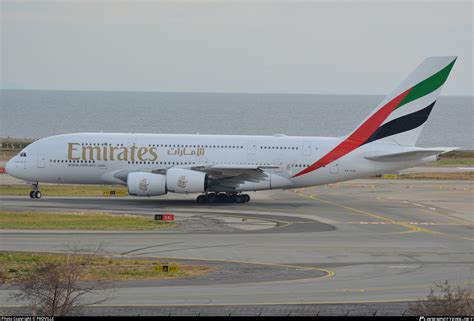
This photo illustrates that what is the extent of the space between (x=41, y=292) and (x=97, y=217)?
22801 mm

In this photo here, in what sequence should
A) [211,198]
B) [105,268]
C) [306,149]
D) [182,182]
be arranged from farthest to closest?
1. [211,198]
2. [306,149]
3. [182,182]
4. [105,268]

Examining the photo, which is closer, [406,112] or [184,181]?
[184,181]

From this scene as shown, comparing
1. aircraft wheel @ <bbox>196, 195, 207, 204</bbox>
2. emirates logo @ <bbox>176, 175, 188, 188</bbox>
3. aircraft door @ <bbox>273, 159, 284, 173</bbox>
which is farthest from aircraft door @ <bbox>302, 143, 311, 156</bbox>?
emirates logo @ <bbox>176, 175, 188, 188</bbox>

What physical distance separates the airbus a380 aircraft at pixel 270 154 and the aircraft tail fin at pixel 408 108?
0.06 m

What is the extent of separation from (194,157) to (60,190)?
12.3 metres

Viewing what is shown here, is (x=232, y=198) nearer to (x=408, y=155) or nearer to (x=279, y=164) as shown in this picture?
(x=279, y=164)

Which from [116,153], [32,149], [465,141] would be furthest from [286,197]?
[465,141]

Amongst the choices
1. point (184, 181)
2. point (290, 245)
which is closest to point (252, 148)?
point (184, 181)

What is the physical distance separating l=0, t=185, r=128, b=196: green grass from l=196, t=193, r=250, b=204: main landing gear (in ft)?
24.7

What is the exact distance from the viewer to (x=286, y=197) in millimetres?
60531

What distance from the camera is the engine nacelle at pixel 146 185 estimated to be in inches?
2089

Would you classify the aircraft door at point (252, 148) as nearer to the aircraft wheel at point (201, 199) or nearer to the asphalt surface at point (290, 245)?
the asphalt surface at point (290, 245)

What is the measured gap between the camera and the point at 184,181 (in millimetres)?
53219

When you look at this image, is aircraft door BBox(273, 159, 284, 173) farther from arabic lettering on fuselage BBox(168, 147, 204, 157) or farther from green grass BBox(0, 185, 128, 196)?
green grass BBox(0, 185, 128, 196)
